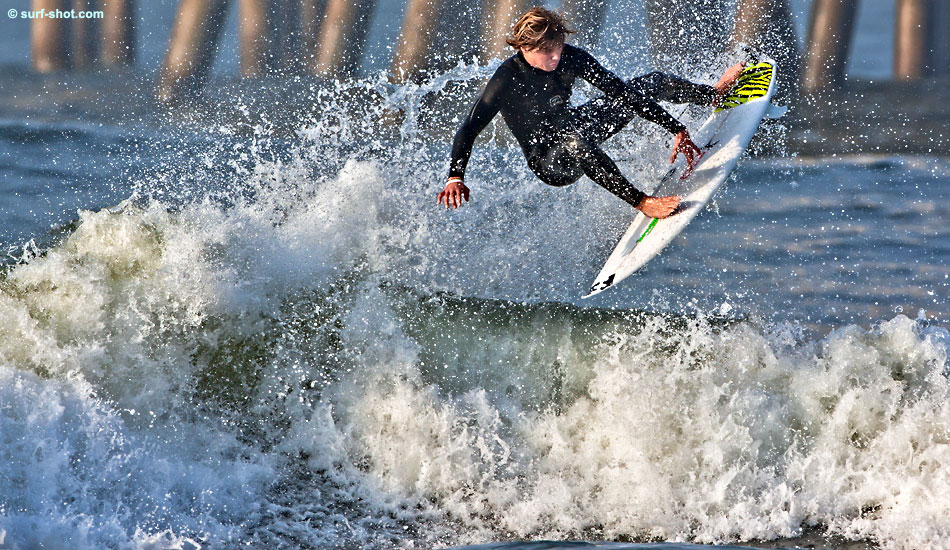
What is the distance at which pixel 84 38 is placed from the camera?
24.4 feet

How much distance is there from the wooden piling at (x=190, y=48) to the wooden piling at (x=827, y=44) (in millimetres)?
5718

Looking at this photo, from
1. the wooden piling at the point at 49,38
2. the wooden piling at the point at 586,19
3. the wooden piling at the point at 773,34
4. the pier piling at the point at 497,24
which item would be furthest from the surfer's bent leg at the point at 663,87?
the wooden piling at the point at 49,38

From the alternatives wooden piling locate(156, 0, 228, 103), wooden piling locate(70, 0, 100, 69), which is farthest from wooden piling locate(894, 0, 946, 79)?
wooden piling locate(70, 0, 100, 69)

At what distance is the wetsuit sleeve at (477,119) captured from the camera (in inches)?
155

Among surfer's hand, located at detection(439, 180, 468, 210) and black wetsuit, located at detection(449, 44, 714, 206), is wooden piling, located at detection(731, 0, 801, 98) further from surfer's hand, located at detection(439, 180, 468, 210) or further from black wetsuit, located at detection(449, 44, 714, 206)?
surfer's hand, located at detection(439, 180, 468, 210)

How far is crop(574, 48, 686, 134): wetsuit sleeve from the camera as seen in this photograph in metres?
4.14

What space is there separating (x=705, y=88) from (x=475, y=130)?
1413 mm

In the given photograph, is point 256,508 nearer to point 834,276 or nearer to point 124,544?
point 124,544

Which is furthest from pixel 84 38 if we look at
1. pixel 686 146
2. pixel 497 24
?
pixel 686 146

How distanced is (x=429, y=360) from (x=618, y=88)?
2132mm

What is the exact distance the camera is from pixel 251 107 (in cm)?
720

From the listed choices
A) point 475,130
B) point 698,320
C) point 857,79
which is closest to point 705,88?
point 475,130

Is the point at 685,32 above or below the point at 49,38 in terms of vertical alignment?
below

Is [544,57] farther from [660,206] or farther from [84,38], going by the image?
[84,38]
